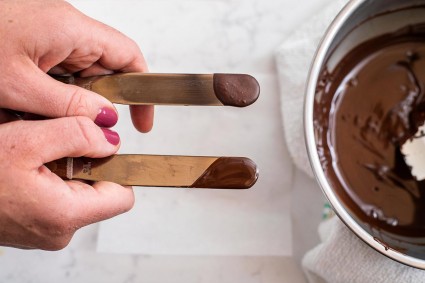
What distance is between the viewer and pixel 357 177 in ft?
2.25

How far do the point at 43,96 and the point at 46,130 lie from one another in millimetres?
43

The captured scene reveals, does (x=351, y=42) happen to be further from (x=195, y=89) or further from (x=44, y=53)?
(x=44, y=53)

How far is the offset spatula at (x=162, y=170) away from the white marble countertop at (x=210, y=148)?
0.23 m

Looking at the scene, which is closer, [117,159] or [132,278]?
[117,159]

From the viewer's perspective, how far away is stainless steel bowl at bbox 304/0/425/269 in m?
0.57

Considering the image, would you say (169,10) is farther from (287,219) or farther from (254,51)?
(287,219)

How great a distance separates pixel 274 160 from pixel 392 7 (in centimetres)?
28

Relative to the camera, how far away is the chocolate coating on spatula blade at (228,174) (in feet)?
1.81

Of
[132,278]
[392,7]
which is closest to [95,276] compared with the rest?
[132,278]

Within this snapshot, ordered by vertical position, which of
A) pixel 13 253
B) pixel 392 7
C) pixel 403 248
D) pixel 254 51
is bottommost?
pixel 13 253

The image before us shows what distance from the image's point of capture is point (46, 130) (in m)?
0.51

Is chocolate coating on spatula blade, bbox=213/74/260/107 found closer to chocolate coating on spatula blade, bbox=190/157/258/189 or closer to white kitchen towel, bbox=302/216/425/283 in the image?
chocolate coating on spatula blade, bbox=190/157/258/189

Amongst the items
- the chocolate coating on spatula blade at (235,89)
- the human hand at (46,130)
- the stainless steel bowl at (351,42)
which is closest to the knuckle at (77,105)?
the human hand at (46,130)

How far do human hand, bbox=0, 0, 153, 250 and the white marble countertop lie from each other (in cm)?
24
